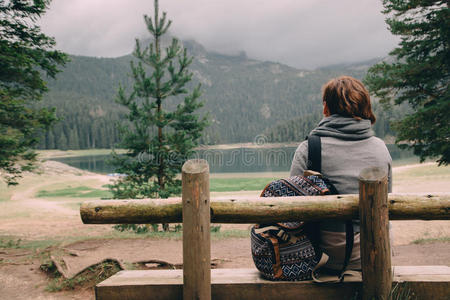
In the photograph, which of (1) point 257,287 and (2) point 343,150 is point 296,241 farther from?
(2) point 343,150

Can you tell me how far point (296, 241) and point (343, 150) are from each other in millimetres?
747

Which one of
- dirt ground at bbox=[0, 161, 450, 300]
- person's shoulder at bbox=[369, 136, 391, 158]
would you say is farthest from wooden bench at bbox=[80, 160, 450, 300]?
dirt ground at bbox=[0, 161, 450, 300]

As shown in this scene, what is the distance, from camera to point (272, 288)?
256 cm

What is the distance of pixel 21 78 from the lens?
8.63 m

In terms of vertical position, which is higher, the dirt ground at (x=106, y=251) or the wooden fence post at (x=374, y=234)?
the wooden fence post at (x=374, y=234)

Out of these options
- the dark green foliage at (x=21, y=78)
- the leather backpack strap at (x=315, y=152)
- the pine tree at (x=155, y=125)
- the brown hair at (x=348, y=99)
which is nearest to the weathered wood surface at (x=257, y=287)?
the leather backpack strap at (x=315, y=152)

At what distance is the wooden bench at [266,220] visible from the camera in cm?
242

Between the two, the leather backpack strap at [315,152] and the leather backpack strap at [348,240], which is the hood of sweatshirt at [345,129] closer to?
the leather backpack strap at [315,152]

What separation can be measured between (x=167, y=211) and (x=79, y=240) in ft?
27.6

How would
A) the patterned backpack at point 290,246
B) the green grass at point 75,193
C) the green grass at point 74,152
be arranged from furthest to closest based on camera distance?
the green grass at point 74,152
the green grass at point 75,193
the patterned backpack at point 290,246

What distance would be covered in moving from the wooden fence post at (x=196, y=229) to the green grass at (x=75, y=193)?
27.7m

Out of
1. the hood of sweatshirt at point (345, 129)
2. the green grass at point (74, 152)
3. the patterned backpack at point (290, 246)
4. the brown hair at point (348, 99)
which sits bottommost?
the green grass at point (74, 152)

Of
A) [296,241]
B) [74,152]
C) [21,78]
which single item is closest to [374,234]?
[296,241]

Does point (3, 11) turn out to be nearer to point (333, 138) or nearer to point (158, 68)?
point (158, 68)
